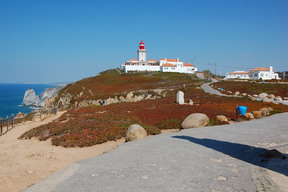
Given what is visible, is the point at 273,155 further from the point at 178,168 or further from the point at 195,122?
the point at 195,122

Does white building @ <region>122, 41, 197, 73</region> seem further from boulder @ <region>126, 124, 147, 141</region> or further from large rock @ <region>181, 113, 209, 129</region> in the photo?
boulder @ <region>126, 124, 147, 141</region>

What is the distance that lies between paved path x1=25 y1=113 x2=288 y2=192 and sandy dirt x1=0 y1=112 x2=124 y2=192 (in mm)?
2023

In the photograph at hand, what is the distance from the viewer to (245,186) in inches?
313

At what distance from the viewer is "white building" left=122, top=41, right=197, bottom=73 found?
420ft

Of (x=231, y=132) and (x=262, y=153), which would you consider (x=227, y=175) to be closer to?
(x=262, y=153)

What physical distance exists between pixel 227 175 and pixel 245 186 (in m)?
1.07

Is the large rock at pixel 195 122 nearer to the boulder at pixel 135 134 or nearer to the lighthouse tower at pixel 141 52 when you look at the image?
the boulder at pixel 135 134

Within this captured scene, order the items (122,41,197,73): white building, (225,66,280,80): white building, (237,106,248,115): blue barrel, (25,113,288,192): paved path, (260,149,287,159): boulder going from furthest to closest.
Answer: (122,41,197,73): white building < (225,66,280,80): white building < (237,106,248,115): blue barrel < (260,149,287,159): boulder < (25,113,288,192): paved path

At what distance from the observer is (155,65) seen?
445ft

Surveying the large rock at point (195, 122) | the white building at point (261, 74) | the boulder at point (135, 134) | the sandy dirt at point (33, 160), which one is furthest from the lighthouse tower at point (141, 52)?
the boulder at point (135, 134)

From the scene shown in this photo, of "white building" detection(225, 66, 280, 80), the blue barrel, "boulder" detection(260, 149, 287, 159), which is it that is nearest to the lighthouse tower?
"white building" detection(225, 66, 280, 80)

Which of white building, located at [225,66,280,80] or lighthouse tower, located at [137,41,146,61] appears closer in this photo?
white building, located at [225,66,280,80]

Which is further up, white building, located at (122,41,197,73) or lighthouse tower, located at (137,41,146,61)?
lighthouse tower, located at (137,41,146,61)

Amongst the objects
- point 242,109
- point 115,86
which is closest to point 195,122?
point 242,109
